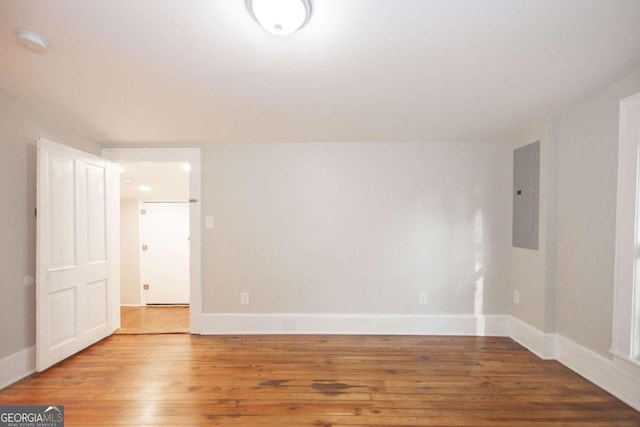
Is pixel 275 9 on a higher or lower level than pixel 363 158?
higher

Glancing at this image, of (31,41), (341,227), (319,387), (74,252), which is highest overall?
(31,41)

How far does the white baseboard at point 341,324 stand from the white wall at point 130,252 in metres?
2.12

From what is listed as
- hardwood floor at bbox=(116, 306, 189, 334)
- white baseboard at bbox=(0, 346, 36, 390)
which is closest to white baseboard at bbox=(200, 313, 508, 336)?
hardwood floor at bbox=(116, 306, 189, 334)

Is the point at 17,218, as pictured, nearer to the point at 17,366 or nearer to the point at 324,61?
the point at 17,366

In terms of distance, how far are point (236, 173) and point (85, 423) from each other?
2321mm

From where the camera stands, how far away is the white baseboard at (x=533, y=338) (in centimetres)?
250

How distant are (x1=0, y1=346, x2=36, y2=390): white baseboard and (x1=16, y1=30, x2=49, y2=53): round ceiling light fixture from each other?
2.21 metres

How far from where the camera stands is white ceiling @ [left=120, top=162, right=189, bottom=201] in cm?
351

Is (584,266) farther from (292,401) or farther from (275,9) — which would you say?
(275,9)

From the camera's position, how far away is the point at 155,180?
3.94 meters

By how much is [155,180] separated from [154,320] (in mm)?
1902

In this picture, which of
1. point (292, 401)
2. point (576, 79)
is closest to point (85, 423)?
point (292, 401)

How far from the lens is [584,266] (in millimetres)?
2221

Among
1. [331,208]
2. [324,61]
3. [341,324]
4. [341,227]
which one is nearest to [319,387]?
[341,324]
